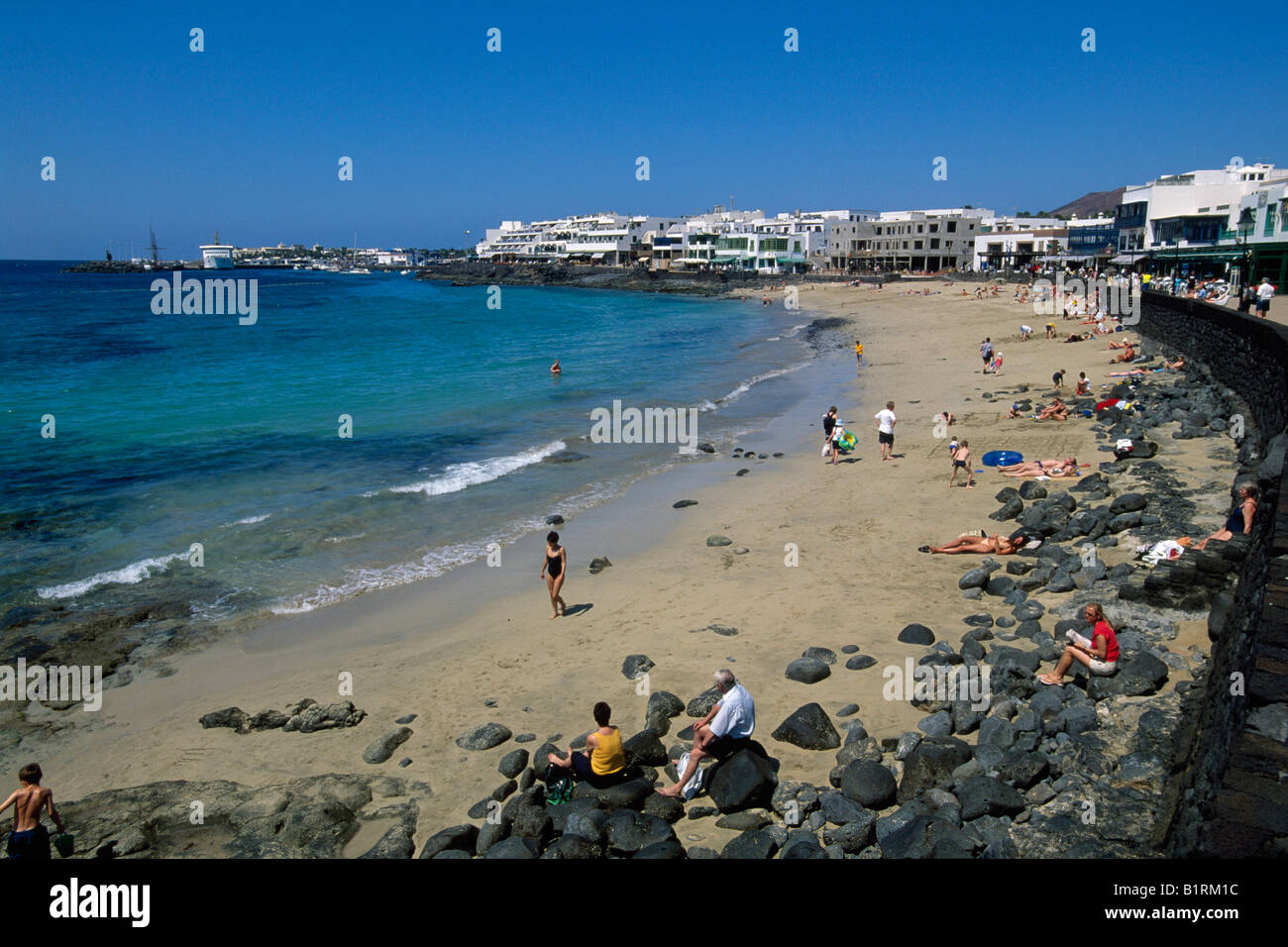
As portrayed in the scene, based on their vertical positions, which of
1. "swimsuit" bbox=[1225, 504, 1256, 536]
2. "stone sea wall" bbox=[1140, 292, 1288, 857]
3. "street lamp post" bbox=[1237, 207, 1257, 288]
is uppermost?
"street lamp post" bbox=[1237, 207, 1257, 288]

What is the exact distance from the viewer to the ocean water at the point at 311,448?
15.3 metres

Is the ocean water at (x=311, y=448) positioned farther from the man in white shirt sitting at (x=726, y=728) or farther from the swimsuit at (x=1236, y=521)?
the swimsuit at (x=1236, y=521)

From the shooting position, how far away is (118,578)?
584 inches

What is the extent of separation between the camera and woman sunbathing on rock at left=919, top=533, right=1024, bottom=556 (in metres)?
12.8

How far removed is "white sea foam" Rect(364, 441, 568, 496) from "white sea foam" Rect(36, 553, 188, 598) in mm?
5221

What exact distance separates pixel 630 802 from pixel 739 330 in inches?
2345

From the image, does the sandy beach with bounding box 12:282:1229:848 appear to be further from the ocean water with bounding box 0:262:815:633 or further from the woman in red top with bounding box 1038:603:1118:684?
the ocean water with bounding box 0:262:815:633

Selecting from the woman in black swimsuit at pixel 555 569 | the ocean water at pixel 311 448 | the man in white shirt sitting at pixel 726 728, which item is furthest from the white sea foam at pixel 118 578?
the man in white shirt sitting at pixel 726 728

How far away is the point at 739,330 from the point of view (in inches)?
2542

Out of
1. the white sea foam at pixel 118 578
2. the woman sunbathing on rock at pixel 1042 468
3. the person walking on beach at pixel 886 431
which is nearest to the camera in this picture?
the white sea foam at pixel 118 578

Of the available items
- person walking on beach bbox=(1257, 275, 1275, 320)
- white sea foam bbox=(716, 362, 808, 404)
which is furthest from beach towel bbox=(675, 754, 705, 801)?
person walking on beach bbox=(1257, 275, 1275, 320)

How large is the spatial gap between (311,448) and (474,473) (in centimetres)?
718

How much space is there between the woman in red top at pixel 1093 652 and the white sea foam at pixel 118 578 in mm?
14679
